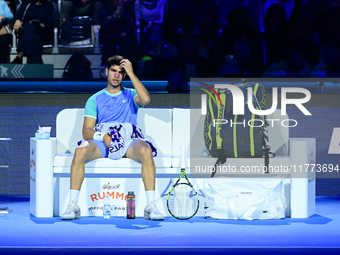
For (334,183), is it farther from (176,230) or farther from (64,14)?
(64,14)

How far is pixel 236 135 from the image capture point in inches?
156

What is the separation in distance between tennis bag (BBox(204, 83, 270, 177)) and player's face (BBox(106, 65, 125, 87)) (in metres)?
0.77

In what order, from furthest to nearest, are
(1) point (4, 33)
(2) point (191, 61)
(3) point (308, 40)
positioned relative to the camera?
(1) point (4, 33) < (3) point (308, 40) < (2) point (191, 61)

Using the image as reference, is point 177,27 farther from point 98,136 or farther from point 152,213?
point 152,213

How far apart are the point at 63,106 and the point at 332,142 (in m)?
2.45

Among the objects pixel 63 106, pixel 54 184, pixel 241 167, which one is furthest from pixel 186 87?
pixel 54 184

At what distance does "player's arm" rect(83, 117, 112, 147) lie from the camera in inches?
150

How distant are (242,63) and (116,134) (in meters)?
2.52

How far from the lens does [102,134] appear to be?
3.83m

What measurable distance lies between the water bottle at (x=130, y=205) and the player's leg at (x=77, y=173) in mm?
345

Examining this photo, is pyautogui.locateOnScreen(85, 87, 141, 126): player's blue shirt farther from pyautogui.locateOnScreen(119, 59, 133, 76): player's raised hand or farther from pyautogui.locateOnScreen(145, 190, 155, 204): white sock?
pyautogui.locateOnScreen(145, 190, 155, 204): white sock

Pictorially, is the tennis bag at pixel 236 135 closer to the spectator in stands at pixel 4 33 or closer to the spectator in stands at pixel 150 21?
the spectator in stands at pixel 150 21

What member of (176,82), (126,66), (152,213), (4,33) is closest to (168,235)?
(152,213)

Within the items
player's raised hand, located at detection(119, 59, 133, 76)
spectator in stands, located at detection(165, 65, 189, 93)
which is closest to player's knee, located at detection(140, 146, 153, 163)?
player's raised hand, located at detection(119, 59, 133, 76)
